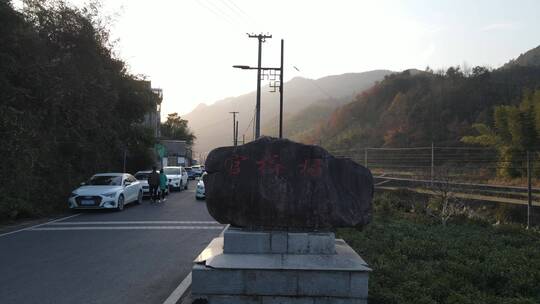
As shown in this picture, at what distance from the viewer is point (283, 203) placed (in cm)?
623

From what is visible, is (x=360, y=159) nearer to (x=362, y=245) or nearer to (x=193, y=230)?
(x=193, y=230)

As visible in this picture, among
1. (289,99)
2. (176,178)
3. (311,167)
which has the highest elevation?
(289,99)

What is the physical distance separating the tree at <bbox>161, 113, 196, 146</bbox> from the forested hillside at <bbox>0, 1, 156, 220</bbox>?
5525cm

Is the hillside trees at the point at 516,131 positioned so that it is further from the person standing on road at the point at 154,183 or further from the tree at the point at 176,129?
the tree at the point at 176,129

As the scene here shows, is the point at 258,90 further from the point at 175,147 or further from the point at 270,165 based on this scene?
the point at 175,147

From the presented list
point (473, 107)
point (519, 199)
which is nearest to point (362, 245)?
point (519, 199)

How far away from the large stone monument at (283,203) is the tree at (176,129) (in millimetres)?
75103

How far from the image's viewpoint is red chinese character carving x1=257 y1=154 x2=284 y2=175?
20.9 ft

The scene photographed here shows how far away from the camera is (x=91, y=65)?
20.8 m

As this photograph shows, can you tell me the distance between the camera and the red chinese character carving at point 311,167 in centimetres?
633

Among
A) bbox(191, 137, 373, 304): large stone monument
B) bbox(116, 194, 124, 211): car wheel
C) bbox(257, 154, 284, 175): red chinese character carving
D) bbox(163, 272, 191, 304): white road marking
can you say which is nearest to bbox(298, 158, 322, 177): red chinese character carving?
bbox(191, 137, 373, 304): large stone monument

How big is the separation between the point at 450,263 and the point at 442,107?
53.4 m

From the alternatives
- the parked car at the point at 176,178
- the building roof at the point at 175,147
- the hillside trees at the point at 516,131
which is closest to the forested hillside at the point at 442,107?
the building roof at the point at 175,147

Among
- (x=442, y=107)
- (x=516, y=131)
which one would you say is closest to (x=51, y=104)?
(x=516, y=131)
